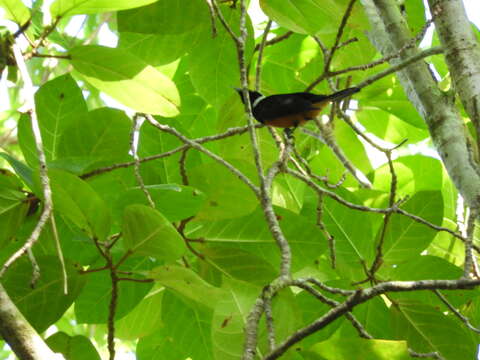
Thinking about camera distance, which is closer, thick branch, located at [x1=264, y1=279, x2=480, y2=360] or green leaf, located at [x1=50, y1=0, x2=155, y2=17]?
thick branch, located at [x1=264, y1=279, x2=480, y2=360]

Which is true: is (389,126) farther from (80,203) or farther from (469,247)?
(80,203)

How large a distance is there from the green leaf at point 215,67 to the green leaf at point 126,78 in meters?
0.71

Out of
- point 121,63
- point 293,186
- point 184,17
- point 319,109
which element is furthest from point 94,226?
point 319,109

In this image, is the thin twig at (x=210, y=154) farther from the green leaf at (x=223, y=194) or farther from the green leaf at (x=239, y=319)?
the green leaf at (x=239, y=319)

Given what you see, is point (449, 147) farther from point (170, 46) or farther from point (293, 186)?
point (170, 46)

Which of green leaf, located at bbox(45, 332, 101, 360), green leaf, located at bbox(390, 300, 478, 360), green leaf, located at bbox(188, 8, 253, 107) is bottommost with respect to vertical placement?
green leaf, located at bbox(390, 300, 478, 360)

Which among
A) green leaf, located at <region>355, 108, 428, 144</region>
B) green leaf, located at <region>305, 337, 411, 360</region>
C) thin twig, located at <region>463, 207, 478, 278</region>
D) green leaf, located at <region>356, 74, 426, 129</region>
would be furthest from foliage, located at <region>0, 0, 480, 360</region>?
green leaf, located at <region>355, 108, 428, 144</region>

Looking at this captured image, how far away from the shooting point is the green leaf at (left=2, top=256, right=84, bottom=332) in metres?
1.85

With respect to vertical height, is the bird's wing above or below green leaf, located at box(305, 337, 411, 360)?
above

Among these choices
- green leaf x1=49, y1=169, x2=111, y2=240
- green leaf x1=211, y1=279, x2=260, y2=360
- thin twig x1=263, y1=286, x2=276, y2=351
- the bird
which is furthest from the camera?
the bird

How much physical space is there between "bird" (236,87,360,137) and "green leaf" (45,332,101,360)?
1.22 meters

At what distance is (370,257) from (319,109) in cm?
81

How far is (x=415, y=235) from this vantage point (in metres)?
2.24

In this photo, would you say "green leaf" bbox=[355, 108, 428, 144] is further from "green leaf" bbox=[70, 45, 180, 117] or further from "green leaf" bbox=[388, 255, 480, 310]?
"green leaf" bbox=[70, 45, 180, 117]
